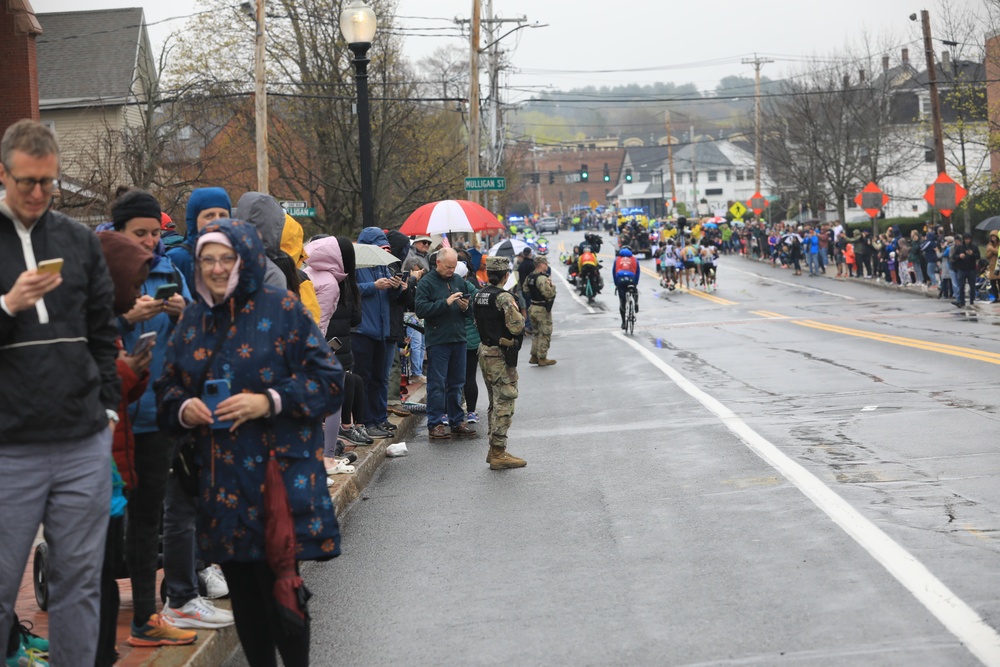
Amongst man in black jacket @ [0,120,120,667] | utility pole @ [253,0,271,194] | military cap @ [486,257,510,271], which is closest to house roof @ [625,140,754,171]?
utility pole @ [253,0,271,194]

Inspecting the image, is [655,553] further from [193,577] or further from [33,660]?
[33,660]

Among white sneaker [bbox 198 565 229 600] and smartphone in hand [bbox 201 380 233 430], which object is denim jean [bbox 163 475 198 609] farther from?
smartphone in hand [bbox 201 380 233 430]

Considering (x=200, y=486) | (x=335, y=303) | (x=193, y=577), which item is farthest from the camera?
(x=335, y=303)

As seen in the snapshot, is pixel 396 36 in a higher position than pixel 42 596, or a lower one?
higher

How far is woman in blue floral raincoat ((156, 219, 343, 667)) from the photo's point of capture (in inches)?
186

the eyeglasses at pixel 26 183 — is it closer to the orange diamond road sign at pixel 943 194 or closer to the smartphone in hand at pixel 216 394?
the smartphone in hand at pixel 216 394

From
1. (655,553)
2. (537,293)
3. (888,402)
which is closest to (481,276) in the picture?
(537,293)

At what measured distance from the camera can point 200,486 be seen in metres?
4.85

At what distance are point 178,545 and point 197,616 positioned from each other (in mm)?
348

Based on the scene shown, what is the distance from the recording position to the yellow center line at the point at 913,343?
17.9 metres

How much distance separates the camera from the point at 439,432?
13.0m

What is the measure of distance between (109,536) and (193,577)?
0.94 metres

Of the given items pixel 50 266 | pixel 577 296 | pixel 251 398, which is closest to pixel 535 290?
pixel 251 398

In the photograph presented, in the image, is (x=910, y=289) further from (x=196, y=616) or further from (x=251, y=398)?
(x=251, y=398)
